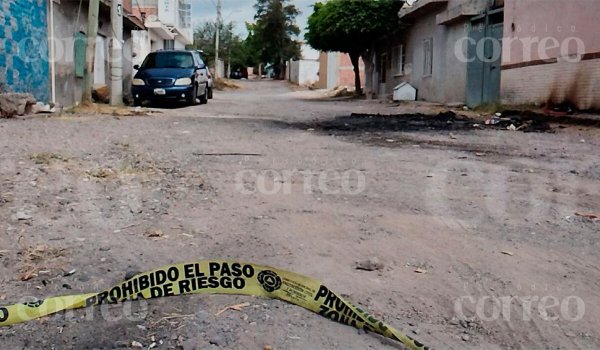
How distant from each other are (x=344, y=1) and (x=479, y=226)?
22.5 m

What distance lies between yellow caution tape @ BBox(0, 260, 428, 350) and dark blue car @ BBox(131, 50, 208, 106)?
498 inches

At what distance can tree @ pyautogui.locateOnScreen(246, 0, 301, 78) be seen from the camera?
66.9m

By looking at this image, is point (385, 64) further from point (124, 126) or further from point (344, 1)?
point (124, 126)

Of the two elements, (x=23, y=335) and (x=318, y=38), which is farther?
(x=318, y=38)

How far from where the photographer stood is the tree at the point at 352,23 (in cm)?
2453

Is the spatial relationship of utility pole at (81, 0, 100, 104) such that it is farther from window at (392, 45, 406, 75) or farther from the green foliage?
window at (392, 45, 406, 75)

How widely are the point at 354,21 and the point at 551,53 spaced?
42.3 feet

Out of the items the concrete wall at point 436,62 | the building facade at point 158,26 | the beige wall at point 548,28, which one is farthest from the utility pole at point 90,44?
the building facade at point 158,26

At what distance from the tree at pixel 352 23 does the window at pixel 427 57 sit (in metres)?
3.45

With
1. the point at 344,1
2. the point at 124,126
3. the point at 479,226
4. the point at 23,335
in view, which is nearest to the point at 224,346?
the point at 23,335

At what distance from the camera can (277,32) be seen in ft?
220

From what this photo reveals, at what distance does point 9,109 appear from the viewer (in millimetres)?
10133

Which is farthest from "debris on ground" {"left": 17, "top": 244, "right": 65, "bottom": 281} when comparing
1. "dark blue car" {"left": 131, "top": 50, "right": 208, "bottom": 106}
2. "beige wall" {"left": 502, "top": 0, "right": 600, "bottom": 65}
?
"dark blue car" {"left": 131, "top": 50, "right": 208, "bottom": 106}

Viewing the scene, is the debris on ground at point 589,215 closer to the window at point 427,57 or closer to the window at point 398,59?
the window at point 427,57
